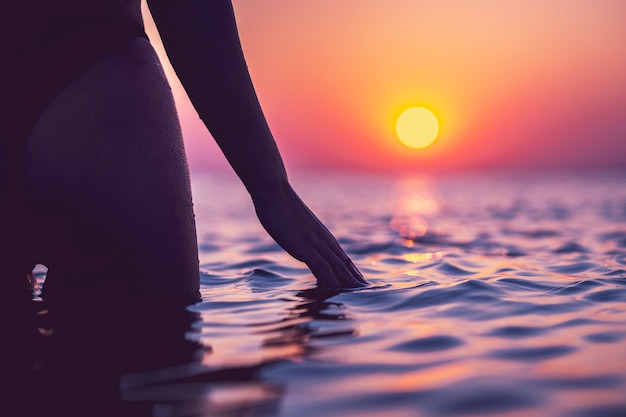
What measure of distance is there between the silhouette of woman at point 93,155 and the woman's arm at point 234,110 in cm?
2

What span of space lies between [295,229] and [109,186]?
72 centimetres

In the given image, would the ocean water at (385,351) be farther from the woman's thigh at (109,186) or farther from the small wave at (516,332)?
the woman's thigh at (109,186)

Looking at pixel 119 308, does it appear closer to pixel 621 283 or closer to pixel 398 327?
pixel 398 327

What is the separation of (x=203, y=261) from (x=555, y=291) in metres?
2.90

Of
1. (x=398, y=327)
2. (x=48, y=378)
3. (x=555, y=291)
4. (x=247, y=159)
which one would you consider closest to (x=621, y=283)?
(x=555, y=291)

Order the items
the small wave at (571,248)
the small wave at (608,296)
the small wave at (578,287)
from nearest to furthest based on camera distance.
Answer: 1. the small wave at (608,296)
2. the small wave at (578,287)
3. the small wave at (571,248)

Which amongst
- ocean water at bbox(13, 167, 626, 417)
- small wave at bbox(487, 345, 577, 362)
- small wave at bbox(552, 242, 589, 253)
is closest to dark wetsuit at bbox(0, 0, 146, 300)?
ocean water at bbox(13, 167, 626, 417)

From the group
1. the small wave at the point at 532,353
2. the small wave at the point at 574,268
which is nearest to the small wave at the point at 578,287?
the small wave at the point at 574,268

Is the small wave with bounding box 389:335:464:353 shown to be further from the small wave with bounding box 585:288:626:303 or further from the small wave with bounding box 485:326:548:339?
the small wave with bounding box 585:288:626:303

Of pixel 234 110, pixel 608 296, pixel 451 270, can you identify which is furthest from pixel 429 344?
pixel 451 270

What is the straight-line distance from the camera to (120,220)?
1587mm

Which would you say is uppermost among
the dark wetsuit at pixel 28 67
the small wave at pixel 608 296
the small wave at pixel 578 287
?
the dark wetsuit at pixel 28 67

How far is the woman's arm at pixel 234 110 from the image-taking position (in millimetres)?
Result: 1865

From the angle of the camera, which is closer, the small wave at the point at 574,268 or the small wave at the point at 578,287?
the small wave at the point at 578,287
